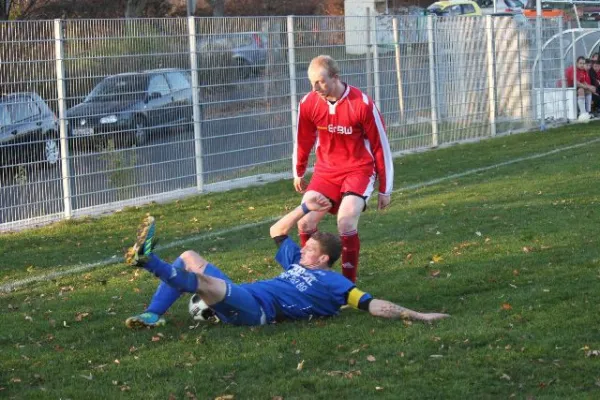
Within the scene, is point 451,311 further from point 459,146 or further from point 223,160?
point 459,146

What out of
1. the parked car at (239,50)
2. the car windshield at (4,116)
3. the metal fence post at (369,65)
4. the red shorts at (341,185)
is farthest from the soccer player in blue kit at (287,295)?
the metal fence post at (369,65)

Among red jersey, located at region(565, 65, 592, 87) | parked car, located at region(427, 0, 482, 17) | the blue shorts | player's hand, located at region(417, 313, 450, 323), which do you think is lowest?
player's hand, located at region(417, 313, 450, 323)

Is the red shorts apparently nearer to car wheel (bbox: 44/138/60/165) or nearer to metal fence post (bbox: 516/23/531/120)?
car wheel (bbox: 44/138/60/165)

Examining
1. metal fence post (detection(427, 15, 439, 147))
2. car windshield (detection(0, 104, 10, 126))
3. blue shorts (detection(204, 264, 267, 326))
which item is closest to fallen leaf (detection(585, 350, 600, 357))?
blue shorts (detection(204, 264, 267, 326))

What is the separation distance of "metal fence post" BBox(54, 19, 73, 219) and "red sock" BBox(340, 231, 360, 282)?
251 inches

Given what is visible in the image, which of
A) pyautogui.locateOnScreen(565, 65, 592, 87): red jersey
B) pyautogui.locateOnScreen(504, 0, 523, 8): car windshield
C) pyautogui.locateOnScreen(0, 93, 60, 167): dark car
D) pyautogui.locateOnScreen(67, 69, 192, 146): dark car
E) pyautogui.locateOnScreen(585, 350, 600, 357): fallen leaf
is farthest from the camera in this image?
pyautogui.locateOnScreen(504, 0, 523, 8): car windshield

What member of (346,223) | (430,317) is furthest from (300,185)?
(430,317)

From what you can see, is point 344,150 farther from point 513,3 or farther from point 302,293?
point 513,3

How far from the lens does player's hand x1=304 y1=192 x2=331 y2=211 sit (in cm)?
863

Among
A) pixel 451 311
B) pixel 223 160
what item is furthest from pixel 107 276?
pixel 223 160

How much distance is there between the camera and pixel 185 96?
15.8 meters

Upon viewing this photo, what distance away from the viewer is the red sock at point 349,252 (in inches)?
335

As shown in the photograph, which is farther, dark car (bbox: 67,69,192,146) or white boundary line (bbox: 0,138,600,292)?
dark car (bbox: 67,69,192,146)

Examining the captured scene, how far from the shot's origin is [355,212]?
8.54 m
